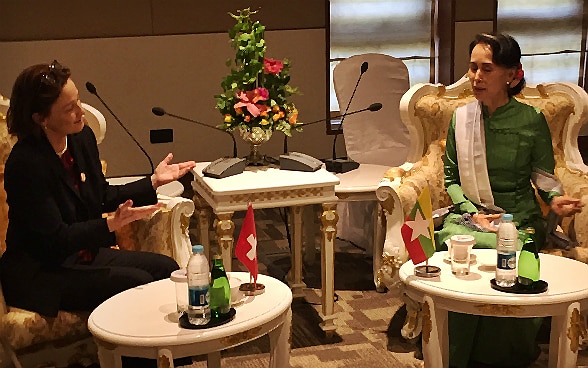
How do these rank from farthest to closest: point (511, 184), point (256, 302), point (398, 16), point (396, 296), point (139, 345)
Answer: point (398, 16) < point (396, 296) < point (511, 184) < point (256, 302) < point (139, 345)

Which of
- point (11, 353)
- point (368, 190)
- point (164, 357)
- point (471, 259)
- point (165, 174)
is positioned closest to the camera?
point (164, 357)

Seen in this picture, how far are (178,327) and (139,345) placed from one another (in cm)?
12

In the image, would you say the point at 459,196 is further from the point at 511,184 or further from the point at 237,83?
the point at 237,83

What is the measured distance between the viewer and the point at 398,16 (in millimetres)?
6117

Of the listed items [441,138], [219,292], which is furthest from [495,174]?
[219,292]

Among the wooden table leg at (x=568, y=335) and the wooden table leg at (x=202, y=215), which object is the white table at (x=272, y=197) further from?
the wooden table leg at (x=568, y=335)

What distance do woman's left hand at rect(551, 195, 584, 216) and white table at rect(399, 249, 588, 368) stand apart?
12.9 inches

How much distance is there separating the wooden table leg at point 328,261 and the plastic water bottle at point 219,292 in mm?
1000

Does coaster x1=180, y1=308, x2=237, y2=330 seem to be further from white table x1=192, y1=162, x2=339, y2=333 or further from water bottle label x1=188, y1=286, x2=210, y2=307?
white table x1=192, y1=162, x2=339, y2=333

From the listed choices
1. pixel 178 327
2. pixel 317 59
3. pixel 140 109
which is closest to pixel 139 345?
pixel 178 327

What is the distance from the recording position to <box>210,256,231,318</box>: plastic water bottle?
2.08 metres

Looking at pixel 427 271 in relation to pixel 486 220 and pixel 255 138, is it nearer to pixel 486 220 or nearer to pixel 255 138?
pixel 486 220

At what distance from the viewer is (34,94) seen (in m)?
2.38

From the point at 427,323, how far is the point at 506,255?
1.08 feet
